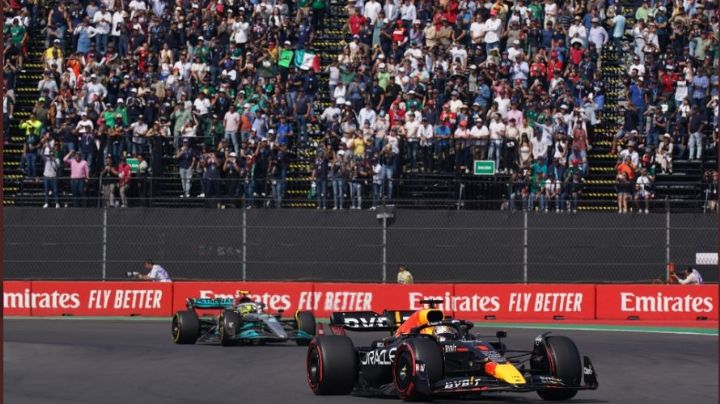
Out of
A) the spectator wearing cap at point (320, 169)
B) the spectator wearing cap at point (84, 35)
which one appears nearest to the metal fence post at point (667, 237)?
the spectator wearing cap at point (320, 169)

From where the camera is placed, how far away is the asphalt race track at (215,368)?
14.9m

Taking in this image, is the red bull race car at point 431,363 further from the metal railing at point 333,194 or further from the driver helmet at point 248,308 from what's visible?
the metal railing at point 333,194

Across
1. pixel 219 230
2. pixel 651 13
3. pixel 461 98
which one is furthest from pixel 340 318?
pixel 651 13

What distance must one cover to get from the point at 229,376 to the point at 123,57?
1977cm

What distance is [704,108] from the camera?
32.4 metres

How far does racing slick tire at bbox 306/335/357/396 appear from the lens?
14.7 metres

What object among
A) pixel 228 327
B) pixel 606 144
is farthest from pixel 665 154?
pixel 228 327

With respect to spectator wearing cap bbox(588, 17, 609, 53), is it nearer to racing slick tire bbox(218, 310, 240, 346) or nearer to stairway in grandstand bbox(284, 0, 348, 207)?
stairway in grandstand bbox(284, 0, 348, 207)

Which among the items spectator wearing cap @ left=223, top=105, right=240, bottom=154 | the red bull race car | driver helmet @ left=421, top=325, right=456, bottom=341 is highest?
spectator wearing cap @ left=223, top=105, right=240, bottom=154

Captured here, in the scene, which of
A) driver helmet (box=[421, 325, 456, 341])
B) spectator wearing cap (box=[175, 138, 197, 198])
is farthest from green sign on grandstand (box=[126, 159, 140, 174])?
driver helmet (box=[421, 325, 456, 341])

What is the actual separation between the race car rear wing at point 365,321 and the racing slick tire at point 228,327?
6872 millimetres

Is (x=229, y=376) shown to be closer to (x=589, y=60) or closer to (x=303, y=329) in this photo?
(x=303, y=329)

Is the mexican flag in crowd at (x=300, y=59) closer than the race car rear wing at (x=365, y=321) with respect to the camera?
No

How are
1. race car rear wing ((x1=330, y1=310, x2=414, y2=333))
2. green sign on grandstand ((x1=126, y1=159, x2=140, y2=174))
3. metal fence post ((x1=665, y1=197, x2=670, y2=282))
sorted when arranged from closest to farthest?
race car rear wing ((x1=330, y1=310, x2=414, y2=333)) < metal fence post ((x1=665, y1=197, x2=670, y2=282)) < green sign on grandstand ((x1=126, y1=159, x2=140, y2=174))
